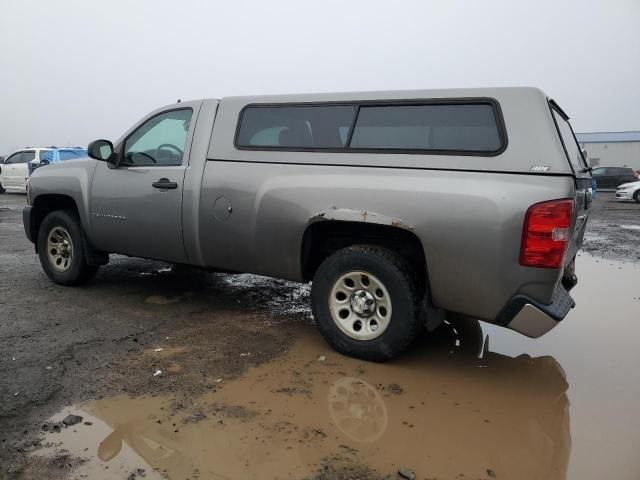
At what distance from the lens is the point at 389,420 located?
115 inches

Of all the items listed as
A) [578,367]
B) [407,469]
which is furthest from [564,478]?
[578,367]

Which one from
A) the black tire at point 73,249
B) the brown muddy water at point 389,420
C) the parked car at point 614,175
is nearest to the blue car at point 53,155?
the black tire at point 73,249

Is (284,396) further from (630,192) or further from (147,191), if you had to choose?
(630,192)

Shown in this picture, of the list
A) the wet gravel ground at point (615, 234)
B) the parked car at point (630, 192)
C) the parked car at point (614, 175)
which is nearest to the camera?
the wet gravel ground at point (615, 234)

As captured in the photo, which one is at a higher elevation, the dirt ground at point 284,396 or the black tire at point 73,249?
the black tire at point 73,249

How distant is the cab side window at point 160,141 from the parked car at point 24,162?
14.5 meters

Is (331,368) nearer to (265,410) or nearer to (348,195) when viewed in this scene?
(265,410)

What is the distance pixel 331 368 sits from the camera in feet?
11.9

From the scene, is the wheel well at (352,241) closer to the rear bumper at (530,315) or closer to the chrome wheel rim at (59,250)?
the rear bumper at (530,315)

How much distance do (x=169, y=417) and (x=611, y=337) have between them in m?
3.83

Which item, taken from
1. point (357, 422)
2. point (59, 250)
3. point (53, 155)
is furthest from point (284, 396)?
point (53, 155)

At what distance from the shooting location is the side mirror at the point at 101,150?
476 centimetres

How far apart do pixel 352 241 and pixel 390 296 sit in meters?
0.62

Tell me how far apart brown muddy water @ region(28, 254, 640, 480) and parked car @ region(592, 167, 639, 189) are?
25772mm
